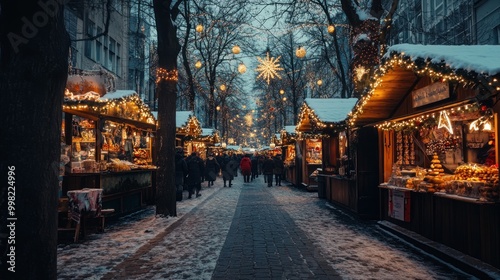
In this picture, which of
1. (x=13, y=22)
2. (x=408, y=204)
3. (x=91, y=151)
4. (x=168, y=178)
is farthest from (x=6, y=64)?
(x=91, y=151)

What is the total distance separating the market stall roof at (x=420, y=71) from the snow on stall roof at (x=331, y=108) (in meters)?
4.08

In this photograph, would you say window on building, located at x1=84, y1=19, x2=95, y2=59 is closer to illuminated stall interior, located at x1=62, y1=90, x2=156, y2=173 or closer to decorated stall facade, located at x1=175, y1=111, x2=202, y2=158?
decorated stall facade, located at x1=175, y1=111, x2=202, y2=158

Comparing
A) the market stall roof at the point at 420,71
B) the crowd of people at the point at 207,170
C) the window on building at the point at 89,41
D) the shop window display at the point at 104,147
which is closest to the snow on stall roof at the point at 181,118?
the crowd of people at the point at 207,170

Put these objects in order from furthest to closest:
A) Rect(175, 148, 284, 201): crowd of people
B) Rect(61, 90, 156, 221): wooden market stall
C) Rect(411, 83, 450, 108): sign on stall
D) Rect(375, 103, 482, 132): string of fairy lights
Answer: Rect(175, 148, 284, 201): crowd of people, Rect(61, 90, 156, 221): wooden market stall, Rect(375, 103, 482, 132): string of fairy lights, Rect(411, 83, 450, 108): sign on stall

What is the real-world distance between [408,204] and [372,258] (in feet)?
9.03

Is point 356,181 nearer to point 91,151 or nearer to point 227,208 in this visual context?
point 227,208

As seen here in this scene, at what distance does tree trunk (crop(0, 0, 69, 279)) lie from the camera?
3541 mm

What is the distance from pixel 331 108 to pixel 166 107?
24.3ft

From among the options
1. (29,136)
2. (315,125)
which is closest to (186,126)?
(315,125)

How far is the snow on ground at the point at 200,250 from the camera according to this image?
22.9 feet

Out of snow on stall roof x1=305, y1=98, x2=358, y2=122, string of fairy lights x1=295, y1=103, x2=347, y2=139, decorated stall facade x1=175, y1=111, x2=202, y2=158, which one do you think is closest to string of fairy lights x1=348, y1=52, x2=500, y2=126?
string of fairy lights x1=295, y1=103, x2=347, y2=139

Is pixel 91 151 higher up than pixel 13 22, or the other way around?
pixel 13 22

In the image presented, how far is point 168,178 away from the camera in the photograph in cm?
1330

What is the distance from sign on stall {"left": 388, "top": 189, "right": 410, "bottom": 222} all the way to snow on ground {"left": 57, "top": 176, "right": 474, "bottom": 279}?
0.54 m
